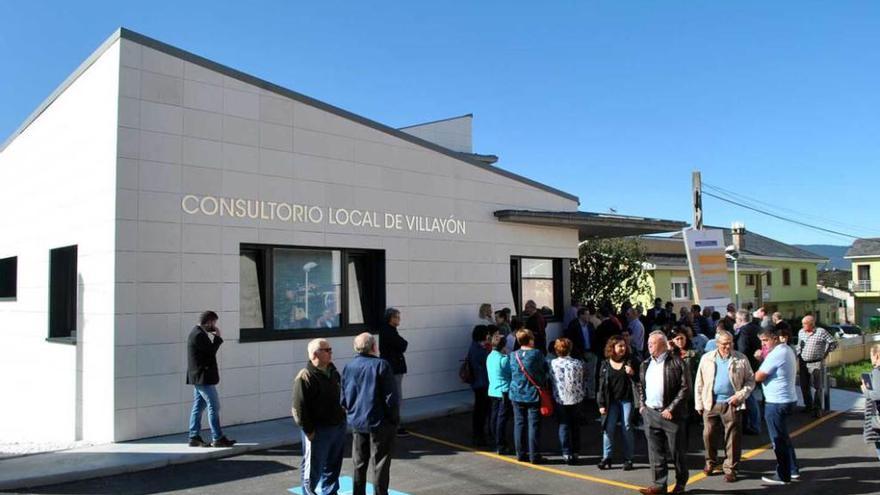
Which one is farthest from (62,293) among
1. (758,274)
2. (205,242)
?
(758,274)

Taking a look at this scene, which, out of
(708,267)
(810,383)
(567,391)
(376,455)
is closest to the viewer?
(376,455)

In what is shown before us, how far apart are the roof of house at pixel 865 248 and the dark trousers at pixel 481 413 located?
58.6m

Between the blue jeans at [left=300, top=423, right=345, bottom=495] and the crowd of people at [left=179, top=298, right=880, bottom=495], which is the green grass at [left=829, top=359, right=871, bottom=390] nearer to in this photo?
the crowd of people at [left=179, top=298, right=880, bottom=495]

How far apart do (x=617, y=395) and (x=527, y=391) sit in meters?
1.00

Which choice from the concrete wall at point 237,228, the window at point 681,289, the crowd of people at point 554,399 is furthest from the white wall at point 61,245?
the window at point 681,289

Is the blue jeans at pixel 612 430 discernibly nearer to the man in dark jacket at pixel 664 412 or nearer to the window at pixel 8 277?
the man in dark jacket at pixel 664 412

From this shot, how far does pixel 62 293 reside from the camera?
1048cm

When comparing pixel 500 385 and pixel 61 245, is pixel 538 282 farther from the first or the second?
pixel 61 245

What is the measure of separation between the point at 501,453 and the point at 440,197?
18.0 ft

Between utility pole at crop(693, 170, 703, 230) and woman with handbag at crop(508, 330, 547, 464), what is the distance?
1526 cm

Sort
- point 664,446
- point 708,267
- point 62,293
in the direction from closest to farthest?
point 664,446, point 62,293, point 708,267

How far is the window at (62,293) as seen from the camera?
10258 millimetres

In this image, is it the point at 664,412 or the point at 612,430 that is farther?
the point at 612,430

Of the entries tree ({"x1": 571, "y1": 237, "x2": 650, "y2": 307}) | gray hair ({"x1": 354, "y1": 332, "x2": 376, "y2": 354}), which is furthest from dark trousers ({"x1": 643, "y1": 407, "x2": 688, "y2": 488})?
tree ({"x1": 571, "y1": 237, "x2": 650, "y2": 307})
